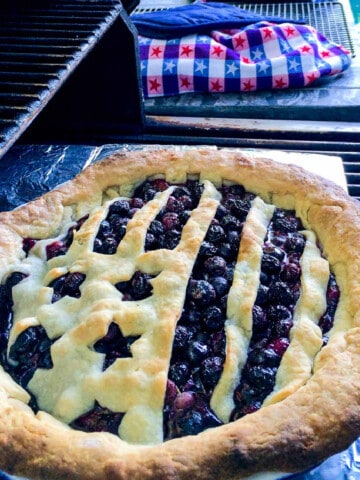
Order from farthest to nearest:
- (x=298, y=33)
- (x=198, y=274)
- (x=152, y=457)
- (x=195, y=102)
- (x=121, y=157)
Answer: (x=298, y=33) < (x=195, y=102) < (x=121, y=157) < (x=198, y=274) < (x=152, y=457)

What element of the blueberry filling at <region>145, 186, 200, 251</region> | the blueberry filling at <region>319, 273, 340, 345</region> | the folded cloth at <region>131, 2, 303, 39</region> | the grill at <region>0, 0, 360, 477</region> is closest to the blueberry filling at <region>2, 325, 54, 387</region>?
the blueberry filling at <region>145, 186, 200, 251</region>

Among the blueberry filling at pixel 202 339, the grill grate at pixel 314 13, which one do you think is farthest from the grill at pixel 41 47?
the grill grate at pixel 314 13

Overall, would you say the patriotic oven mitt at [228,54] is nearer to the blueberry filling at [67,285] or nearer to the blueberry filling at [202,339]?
the blueberry filling at [202,339]

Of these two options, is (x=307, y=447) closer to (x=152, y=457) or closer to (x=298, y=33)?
(x=152, y=457)

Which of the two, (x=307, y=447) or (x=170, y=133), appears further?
(x=170, y=133)

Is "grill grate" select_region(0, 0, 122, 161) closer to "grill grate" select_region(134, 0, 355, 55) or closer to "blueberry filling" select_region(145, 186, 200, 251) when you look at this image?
"blueberry filling" select_region(145, 186, 200, 251)

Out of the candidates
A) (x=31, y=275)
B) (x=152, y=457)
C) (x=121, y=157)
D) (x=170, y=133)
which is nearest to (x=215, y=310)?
(x=152, y=457)
